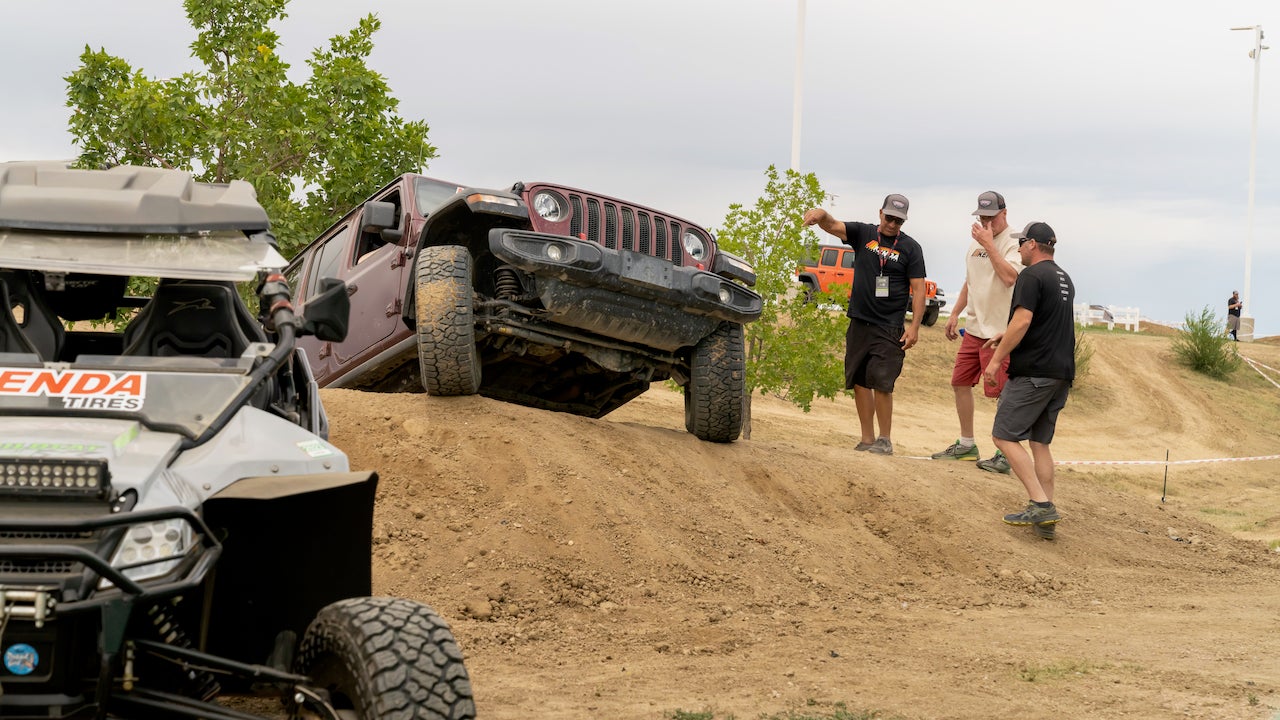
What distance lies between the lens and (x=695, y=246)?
8.96m

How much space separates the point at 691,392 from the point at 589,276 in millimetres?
1666

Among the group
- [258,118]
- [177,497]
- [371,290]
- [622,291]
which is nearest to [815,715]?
[177,497]

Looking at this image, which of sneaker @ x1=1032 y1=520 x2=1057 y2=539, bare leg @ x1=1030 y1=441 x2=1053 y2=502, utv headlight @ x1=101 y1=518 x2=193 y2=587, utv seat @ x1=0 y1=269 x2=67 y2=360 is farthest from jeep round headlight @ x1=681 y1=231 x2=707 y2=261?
utv headlight @ x1=101 y1=518 x2=193 y2=587

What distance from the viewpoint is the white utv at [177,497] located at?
3.09 meters

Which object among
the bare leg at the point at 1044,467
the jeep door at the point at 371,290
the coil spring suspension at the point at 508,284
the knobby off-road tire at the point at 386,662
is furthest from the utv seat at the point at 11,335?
the bare leg at the point at 1044,467

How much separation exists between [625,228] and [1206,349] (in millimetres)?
26531

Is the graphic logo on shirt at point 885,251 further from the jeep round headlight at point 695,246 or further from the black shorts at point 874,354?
the jeep round headlight at point 695,246

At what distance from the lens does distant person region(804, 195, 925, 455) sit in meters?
10.7

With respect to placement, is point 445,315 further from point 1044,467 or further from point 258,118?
point 258,118

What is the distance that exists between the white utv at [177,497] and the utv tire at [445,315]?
3.08m

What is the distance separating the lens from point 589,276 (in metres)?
7.95

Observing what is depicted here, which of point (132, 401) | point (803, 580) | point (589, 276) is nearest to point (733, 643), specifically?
point (803, 580)

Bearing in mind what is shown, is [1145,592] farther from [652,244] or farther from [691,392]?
[652,244]

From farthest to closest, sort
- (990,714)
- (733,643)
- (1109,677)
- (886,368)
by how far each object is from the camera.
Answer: (886,368) < (733,643) < (1109,677) < (990,714)
